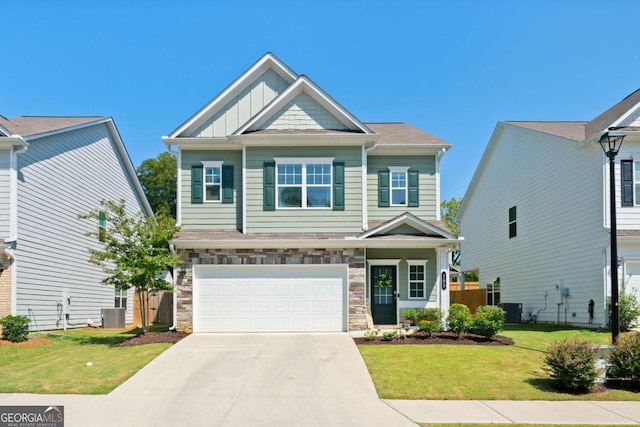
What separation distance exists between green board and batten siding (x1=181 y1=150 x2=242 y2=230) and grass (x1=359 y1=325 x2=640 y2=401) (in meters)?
6.97

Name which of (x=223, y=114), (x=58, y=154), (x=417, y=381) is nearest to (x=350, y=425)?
(x=417, y=381)

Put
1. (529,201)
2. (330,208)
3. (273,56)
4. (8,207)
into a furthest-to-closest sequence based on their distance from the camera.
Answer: (529,201)
(273,56)
(330,208)
(8,207)

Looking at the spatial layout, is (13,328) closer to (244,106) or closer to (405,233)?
(244,106)

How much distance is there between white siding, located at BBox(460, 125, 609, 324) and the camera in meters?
→ 19.9

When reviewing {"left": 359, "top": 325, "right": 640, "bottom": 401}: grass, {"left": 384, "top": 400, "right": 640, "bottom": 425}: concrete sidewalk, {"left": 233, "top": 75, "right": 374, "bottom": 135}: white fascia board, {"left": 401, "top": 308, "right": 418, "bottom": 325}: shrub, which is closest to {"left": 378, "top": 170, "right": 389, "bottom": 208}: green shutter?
{"left": 233, "top": 75, "right": 374, "bottom": 135}: white fascia board

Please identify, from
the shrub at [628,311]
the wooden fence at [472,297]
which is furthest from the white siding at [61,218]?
the shrub at [628,311]

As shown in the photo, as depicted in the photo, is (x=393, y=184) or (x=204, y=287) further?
(x=393, y=184)

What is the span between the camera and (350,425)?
9.00 m

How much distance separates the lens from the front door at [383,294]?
19766 mm

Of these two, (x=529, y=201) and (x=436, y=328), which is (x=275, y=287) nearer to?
(x=436, y=328)

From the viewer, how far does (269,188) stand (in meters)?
19.2

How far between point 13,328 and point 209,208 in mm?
6893

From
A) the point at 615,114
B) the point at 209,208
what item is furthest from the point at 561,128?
the point at 209,208

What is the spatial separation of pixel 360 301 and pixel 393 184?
449 cm
